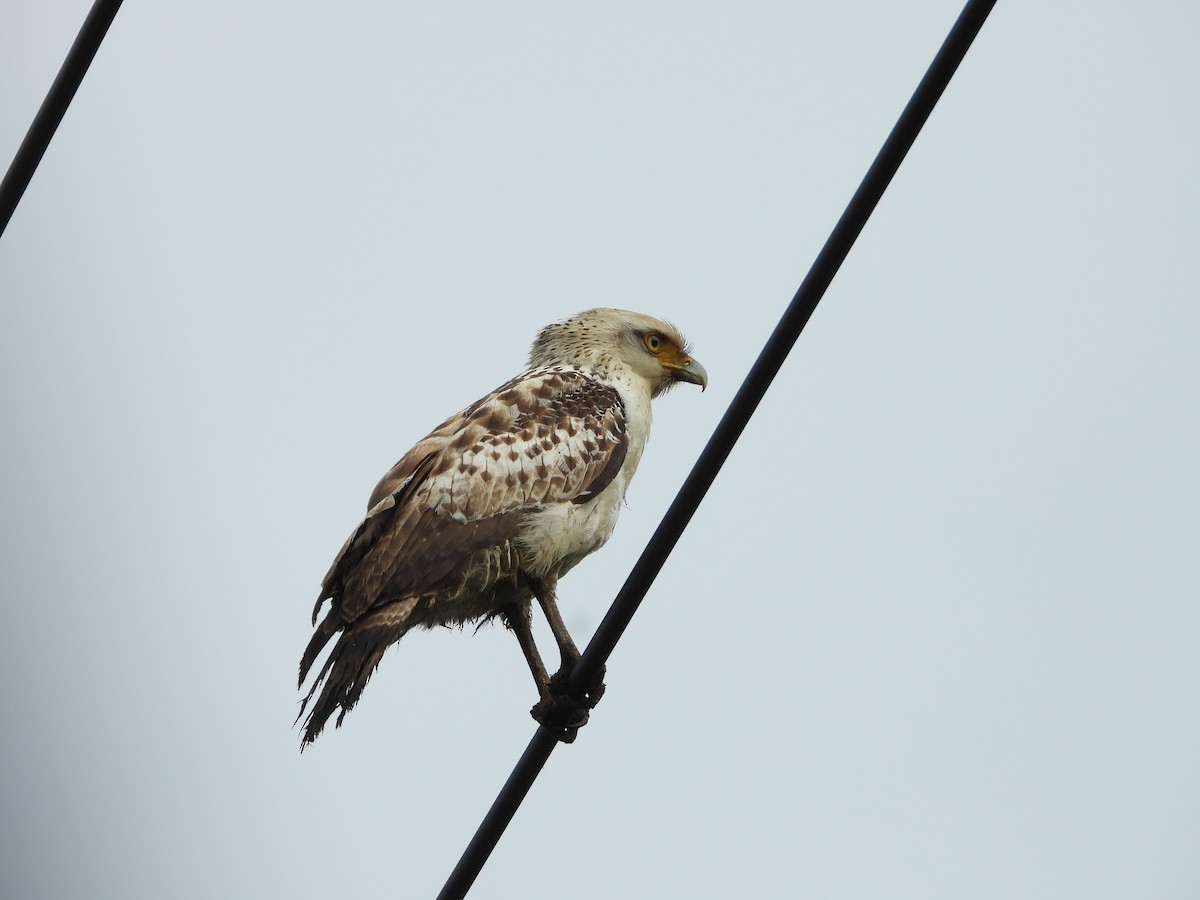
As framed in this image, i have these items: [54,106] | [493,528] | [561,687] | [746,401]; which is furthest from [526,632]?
[54,106]

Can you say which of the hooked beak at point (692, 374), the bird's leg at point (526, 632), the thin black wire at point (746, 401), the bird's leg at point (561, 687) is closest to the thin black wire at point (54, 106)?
the thin black wire at point (746, 401)

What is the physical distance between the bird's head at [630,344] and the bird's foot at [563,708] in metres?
1.60

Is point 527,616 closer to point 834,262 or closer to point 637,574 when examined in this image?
point 637,574

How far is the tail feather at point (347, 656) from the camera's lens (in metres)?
5.31

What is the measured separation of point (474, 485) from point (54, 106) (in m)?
2.52

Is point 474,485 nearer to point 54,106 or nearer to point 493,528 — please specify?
point 493,528

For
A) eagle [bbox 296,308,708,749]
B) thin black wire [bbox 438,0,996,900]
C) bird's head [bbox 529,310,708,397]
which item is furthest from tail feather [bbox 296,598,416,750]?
bird's head [bbox 529,310,708,397]

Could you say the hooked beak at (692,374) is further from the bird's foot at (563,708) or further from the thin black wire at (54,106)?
the thin black wire at (54,106)

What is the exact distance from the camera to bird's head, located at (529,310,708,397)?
677 centimetres

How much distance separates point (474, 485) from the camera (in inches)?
227

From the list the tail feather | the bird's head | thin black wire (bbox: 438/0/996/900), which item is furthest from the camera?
the bird's head

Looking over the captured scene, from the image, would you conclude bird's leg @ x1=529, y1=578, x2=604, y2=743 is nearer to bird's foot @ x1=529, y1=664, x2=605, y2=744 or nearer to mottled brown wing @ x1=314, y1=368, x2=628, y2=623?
bird's foot @ x1=529, y1=664, x2=605, y2=744

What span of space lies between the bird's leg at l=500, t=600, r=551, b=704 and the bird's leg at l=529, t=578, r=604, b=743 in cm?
16

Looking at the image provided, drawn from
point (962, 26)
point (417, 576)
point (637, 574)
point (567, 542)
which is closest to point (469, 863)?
point (637, 574)
